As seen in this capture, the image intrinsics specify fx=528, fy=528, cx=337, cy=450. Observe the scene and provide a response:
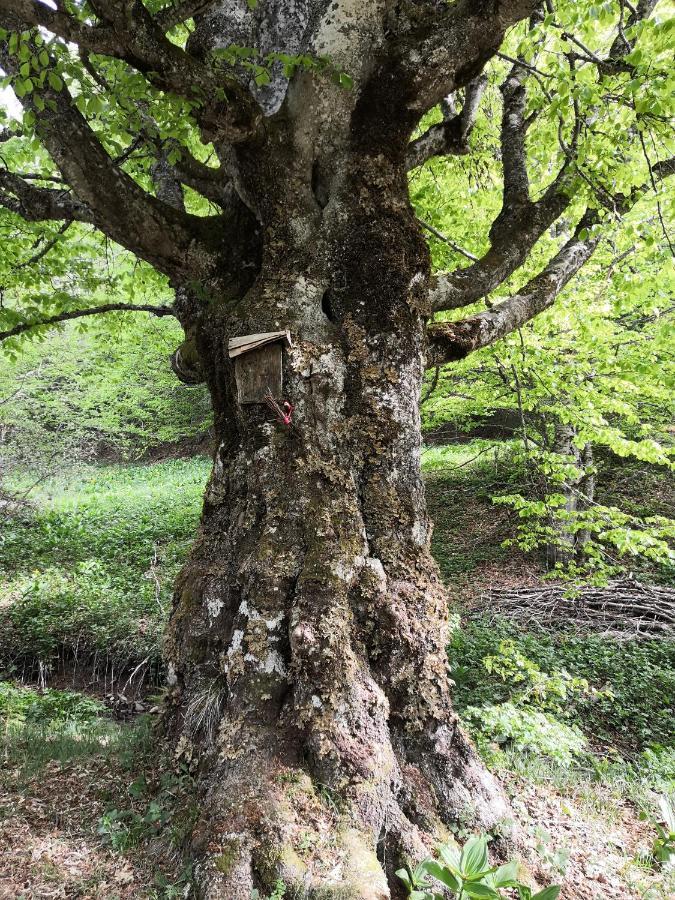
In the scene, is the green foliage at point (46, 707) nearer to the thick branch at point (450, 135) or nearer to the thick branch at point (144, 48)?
the thick branch at point (144, 48)

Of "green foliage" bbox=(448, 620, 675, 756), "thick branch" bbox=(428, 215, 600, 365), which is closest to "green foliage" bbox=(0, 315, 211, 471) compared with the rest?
"thick branch" bbox=(428, 215, 600, 365)

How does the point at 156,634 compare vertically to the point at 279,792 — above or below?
below

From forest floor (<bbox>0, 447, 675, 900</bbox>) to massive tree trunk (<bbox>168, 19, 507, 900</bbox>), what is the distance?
0.34 m

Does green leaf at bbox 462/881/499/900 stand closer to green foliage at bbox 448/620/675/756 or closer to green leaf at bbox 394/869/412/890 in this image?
green leaf at bbox 394/869/412/890

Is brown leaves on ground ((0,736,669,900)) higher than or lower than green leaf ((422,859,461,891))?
lower

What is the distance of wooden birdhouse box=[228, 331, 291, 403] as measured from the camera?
277 cm

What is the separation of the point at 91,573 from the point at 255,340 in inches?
223

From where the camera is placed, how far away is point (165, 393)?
18.4 meters

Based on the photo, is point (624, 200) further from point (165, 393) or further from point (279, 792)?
point (165, 393)

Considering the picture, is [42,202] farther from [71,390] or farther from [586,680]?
[71,390]

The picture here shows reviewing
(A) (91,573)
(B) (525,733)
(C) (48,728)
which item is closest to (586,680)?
(B) (525,733)

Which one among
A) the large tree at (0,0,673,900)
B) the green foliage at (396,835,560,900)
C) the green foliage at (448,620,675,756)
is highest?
the large tree at (0,0,673,900)

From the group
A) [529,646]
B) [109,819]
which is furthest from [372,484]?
[529,646]

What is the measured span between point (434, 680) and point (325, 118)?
3.17m
